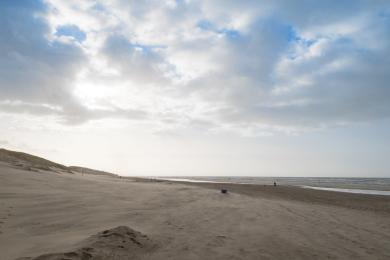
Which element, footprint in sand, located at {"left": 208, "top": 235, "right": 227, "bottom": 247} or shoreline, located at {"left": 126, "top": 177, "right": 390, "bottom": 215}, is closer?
footprint in sand, located at {"left": 208, "top": 235, "right": 227, "bottom": 247}

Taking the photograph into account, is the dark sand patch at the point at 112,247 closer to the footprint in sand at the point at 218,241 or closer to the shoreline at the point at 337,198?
the footprint in sand at the point at 218,241

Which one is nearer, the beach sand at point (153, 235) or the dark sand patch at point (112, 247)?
the dark sand patch at point (112, 247)

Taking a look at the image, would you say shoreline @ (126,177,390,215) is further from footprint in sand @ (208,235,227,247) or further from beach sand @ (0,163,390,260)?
footprint in sand @ (208,235,227,247)

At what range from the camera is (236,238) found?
6340mm

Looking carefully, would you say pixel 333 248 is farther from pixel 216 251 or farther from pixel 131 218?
pixel 131 218

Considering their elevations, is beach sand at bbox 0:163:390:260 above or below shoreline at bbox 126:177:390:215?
above

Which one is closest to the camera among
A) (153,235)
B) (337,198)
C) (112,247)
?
(112,247)

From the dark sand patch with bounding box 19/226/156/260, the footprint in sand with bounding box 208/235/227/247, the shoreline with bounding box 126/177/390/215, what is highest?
the dark sand patch with bounding box 19/226/156/260

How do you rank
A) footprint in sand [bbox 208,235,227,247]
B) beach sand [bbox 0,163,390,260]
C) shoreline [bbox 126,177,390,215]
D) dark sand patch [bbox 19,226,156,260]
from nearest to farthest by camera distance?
dark sand patch [bbox 19,226,156,260]
beach sand [bbox 0,163,390,260]
footprint in sand [bbox 208,235,227,247]
shoreline [bbox 126,177,390,215]

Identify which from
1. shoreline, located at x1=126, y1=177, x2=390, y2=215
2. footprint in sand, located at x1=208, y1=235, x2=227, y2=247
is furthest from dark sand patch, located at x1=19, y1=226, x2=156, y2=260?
shoreline, located at x1=126, y1=177, x2=390, y2=215

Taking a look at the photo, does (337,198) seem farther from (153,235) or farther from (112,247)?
(112,247)

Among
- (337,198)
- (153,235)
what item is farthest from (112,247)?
(337,198)

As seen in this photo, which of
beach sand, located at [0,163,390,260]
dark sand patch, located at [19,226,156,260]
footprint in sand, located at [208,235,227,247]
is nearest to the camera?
dark sand patch, located at [19,226,156,260]

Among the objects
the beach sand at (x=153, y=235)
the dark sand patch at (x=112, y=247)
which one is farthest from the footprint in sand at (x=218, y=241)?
the dark sand patch at (x=112, y=247)
